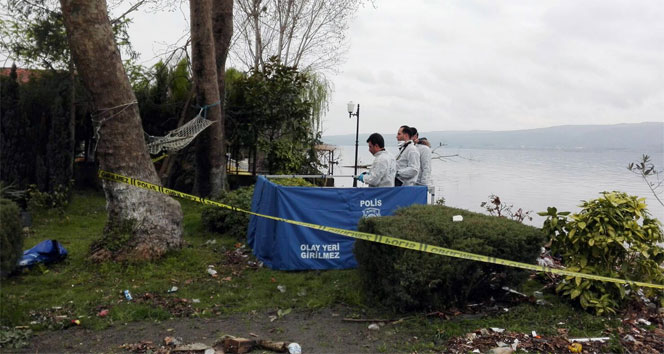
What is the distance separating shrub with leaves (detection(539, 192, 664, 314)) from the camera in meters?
5.44

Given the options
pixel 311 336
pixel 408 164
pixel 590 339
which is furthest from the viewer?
pixel 408 164

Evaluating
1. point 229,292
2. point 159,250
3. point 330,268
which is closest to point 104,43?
point 159,250

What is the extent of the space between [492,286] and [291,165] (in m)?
10.6

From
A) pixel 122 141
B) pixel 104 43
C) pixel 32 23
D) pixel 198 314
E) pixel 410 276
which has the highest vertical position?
pixel 32 23

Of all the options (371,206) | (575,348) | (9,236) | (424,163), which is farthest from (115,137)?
(575,348)

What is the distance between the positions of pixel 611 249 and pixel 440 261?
72.4 inches

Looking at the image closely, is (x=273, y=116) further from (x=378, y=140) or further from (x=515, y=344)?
(x=515, y=344)

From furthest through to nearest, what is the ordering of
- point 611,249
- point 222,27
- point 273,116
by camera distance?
point 273,116, point 222,27, point 611,249

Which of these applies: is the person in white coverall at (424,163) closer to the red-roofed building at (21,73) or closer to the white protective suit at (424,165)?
the white protective suit at (424,165)

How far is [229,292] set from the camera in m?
6.43

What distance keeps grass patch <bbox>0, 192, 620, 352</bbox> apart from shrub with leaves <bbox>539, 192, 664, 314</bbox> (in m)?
0.27

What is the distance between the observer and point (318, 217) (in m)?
7.33

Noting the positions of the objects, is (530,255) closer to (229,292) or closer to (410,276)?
(410,276)

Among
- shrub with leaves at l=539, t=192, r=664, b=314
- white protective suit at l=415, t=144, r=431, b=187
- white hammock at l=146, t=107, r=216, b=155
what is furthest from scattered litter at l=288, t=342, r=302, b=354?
white hammock at l=146, t=107, r=216, b=155
